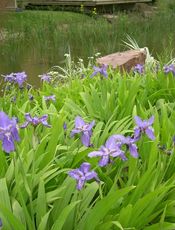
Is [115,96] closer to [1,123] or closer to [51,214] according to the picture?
[51,214]

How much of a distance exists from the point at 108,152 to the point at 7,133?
1.04 feet

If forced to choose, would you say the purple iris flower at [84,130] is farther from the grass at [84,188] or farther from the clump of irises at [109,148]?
the grass at [84,188]

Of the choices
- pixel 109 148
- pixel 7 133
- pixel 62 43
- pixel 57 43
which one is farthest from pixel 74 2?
pixel 7 133

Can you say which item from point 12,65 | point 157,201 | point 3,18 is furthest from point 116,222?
point 3,18

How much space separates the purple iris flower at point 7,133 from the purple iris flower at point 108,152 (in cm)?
24

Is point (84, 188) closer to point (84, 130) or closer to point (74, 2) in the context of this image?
point (84, 130)

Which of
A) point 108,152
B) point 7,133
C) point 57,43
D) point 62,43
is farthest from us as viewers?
point 62,43

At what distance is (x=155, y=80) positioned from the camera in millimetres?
3582

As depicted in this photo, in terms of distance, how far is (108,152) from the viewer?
1566 millimetres

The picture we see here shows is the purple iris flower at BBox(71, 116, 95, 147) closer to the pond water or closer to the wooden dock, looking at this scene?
the pond water

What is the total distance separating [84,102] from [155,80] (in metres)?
0.64

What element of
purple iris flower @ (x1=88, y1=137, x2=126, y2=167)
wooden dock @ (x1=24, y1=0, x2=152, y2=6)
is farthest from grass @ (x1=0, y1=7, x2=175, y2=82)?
purple iris flower @ (x1=88, y1=137, x2=126, y2=167)

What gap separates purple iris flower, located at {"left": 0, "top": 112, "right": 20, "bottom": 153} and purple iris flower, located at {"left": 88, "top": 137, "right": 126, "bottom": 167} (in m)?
0.24

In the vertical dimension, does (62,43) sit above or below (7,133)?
below
